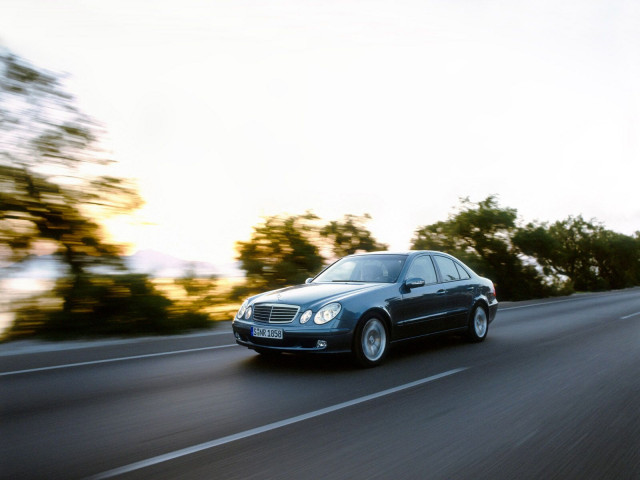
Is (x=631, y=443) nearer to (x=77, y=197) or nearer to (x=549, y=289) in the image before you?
(x=77, y=197)

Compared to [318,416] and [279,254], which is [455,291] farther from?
[279,254]

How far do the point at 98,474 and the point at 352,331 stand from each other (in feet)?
12.8

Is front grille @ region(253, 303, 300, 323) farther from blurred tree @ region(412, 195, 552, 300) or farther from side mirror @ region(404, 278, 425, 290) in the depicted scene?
blurred tree @ region(412, 195, 552, 300)

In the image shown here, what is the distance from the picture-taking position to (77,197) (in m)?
11.5

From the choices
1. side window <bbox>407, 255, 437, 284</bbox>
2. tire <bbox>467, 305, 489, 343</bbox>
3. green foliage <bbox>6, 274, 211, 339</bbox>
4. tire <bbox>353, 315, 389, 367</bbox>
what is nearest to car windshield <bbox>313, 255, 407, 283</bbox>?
side window <bbox>407, 255, 437, 284</bbox>

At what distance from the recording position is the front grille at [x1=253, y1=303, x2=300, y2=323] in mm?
6953

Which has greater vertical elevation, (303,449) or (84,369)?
(84,369)

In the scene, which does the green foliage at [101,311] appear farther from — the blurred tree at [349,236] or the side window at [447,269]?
the blurred tree at [349,236]

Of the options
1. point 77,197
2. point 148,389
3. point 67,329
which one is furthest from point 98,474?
point 77,197

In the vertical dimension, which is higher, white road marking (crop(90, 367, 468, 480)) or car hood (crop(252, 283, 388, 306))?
car hood (crop(252, 283, 388, 306))

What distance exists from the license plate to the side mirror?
6.90ft

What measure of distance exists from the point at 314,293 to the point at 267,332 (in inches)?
34.1

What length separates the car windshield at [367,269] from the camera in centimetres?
826

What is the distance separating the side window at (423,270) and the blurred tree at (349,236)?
12.3m
